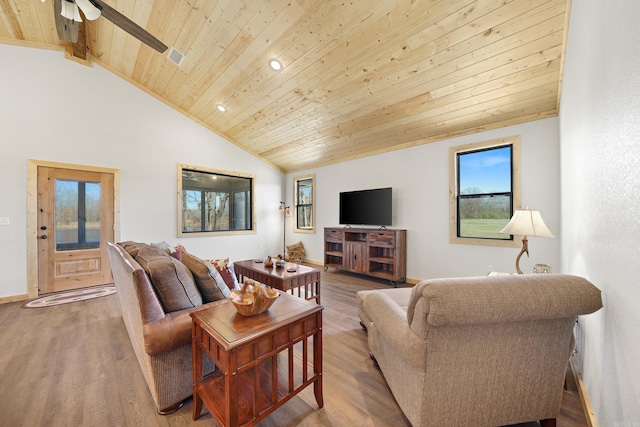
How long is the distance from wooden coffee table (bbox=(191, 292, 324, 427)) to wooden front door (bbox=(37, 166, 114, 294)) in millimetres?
3968

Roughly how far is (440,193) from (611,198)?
2923 millimetres

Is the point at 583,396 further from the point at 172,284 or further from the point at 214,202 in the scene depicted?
the point at 214,202

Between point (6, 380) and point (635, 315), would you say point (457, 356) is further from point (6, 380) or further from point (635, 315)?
point (6, 380)

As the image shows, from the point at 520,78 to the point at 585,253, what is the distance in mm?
2062

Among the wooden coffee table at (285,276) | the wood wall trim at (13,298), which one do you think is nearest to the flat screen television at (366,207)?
the wooden coffee table at (285,276)

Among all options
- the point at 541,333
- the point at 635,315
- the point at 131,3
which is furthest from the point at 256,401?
the point at 131,3

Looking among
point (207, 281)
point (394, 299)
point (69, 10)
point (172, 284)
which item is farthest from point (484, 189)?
point (69, 10)

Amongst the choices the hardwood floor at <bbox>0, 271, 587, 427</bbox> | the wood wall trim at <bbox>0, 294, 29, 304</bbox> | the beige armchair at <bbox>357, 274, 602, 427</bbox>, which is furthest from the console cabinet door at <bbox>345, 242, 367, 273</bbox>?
the wood wall trim at <bbox>0, 294, 29, 304</bbox>

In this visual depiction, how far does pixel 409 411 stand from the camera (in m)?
1.29

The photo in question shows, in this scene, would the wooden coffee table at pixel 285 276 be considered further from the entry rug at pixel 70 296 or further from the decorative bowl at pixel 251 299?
the entry rug at pixel 70 296

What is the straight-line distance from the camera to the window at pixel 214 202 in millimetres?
5094

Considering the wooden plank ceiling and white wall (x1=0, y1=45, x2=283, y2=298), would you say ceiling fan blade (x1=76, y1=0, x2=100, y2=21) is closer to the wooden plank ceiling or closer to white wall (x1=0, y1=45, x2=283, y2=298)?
the wooden plank ceiling

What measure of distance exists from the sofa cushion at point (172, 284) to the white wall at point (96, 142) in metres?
3.54

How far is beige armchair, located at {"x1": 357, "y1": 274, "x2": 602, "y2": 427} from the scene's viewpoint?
40.9 inches
